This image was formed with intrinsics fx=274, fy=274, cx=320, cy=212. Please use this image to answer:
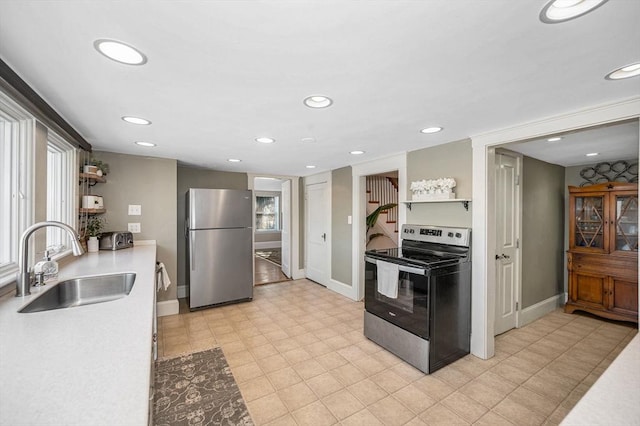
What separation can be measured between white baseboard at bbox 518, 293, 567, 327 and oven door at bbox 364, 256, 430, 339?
1.75m

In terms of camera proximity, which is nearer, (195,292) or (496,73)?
(496,73)

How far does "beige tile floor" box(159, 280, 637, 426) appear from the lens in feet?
6.10

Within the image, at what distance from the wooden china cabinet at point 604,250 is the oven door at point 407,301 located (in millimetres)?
2750

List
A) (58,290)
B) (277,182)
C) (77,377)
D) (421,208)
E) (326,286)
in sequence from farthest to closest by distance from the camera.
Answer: (277,182)
(326,286)
(421,208)
(58,290)
(77,377)

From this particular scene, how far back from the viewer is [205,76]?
4.65 feet

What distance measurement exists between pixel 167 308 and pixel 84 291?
2065 mm

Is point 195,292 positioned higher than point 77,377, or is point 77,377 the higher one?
point 77,377

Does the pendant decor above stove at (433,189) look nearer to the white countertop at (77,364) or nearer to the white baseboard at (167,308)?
the white countertop at (77,364)

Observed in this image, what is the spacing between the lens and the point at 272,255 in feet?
26.8

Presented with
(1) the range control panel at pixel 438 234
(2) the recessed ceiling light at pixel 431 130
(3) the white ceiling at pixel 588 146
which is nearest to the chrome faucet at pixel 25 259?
(2) the recessed ceiling light at pixel 431 130

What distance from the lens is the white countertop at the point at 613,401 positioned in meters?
0.69

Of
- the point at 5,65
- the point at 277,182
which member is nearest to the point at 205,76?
the point at 5,65

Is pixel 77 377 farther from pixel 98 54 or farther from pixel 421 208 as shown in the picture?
pixel 421 208

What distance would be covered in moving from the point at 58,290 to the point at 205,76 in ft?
4.94
